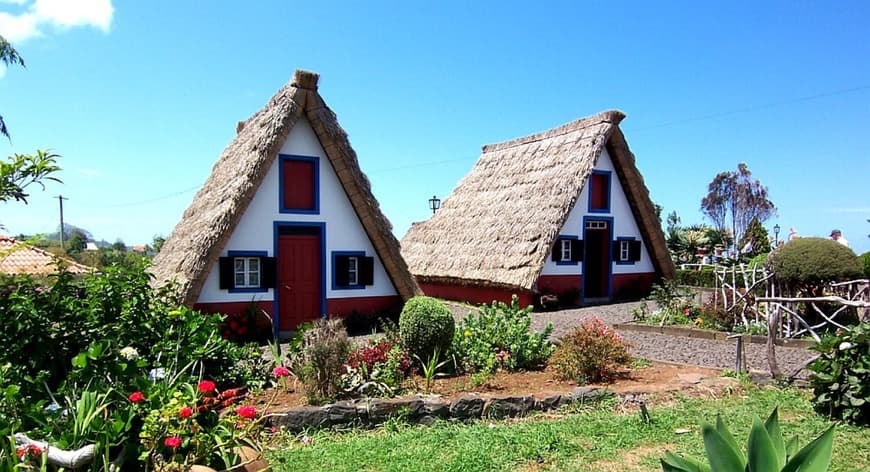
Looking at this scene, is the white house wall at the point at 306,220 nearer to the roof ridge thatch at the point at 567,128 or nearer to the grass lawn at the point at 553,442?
the grass lawn at the point at 553,442

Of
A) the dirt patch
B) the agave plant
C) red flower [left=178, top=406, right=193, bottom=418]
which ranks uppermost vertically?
the agave plant

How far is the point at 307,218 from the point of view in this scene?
445 inches

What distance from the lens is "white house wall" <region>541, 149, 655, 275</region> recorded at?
15945mm

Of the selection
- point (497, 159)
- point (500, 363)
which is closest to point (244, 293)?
point (500, 363)

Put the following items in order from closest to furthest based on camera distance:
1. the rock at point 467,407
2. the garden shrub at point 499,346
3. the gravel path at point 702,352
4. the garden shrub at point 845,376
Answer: the garden shrub at point 845,376
the rock at point 467,407
the garden shrub at point 499,346
the gravel path at point 702,352

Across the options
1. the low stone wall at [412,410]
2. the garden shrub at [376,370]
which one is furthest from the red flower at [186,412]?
the garden shrub at [376,370]

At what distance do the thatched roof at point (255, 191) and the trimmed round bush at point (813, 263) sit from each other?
7133 mm

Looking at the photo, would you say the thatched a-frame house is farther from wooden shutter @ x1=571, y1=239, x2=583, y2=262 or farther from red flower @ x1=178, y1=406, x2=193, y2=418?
red flower @ x1=178, y1=406, x2=193, y2=418

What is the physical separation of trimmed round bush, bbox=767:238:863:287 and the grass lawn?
5063 millimetres

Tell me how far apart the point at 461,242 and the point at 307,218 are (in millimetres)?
7054

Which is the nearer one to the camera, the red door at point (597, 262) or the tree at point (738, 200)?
the red door at point (597, 262)

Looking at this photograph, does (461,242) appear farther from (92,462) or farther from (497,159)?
(92,462)

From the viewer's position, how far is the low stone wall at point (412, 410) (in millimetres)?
5191

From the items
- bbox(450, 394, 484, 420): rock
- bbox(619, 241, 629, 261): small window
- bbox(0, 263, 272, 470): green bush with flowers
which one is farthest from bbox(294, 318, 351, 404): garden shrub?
bbox(619, 241, 629, 261): small window
